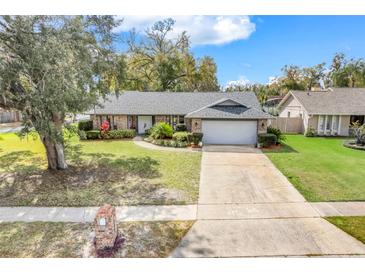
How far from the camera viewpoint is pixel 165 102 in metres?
22.6

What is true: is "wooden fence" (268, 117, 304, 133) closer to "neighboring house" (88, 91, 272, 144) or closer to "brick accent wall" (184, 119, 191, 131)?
"neighboring house" (88, 91, 272, 144)

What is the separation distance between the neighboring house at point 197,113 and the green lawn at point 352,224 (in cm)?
1080

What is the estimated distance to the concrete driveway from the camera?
5664 millimetres

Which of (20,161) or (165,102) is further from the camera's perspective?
(165,102)

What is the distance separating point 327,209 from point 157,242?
17.9 feet

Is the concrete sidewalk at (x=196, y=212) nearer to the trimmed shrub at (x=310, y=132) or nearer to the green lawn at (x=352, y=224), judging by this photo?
the green lawn at (x=352, y=224)

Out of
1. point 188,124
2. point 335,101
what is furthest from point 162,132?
point 335,101

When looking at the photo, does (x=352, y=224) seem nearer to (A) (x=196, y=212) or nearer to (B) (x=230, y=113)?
(A) (x=196, y=212)

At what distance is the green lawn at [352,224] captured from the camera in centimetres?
627

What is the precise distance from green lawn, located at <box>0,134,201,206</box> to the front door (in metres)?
5.98

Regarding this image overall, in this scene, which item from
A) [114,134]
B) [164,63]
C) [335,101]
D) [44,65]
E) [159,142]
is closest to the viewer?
[44,65]

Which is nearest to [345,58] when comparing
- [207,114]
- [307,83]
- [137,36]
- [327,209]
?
[307,83]

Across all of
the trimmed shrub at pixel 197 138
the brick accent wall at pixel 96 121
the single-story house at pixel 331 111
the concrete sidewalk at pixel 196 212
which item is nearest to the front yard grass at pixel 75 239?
the concrete sidewalk at pixel 196 212

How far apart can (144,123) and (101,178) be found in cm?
1181
